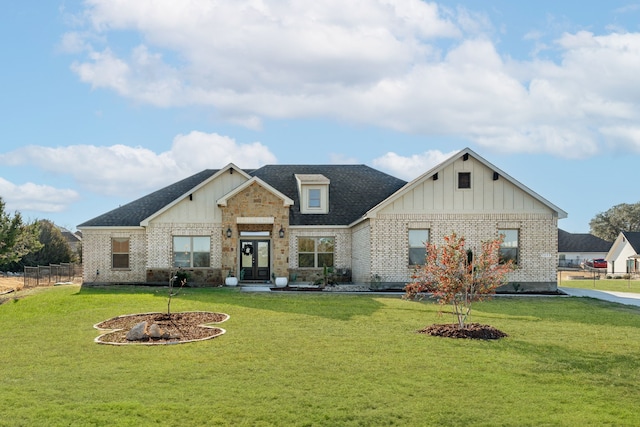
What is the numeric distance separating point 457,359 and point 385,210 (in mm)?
17232

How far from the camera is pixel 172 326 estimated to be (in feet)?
54.3

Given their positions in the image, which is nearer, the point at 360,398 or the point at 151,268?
the point at 360,398

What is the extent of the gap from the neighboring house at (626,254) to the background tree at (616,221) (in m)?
34.9

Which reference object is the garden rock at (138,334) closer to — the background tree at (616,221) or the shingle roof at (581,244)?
the shingle roof at (581,244)

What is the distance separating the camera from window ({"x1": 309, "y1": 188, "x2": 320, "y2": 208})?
114 feet

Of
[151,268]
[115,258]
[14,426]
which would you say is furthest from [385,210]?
[14,426]

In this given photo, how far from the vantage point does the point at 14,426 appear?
845 centimetres

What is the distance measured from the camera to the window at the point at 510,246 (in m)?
30.2

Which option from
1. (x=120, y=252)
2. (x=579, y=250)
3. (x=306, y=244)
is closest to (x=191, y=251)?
(x=120, y=252)

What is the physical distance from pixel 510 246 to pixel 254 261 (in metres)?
12.5

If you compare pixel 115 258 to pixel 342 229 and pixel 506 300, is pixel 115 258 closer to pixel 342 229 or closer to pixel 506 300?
pixel 342 229

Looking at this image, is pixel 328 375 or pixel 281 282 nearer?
pixel 328 375

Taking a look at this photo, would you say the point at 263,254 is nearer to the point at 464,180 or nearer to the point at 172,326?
the point at 464,180

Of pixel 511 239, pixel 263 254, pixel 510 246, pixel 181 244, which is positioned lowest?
pixel 263 254
